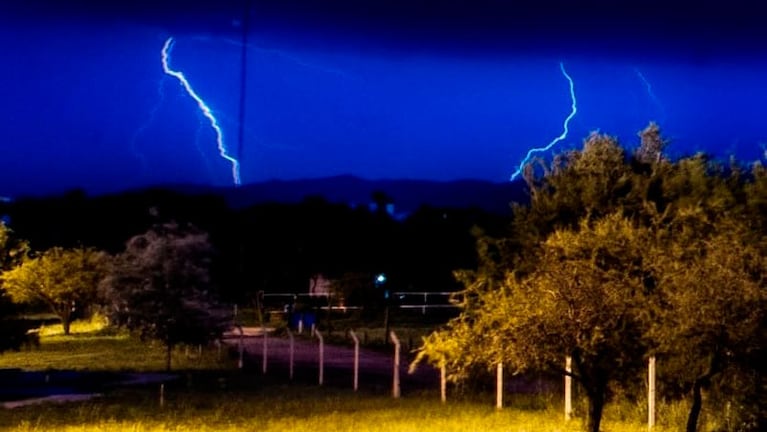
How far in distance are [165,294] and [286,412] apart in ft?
34.2

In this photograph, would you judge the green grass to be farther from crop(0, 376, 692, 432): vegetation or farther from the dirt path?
crop(0, 376, 692, 432): vegetation

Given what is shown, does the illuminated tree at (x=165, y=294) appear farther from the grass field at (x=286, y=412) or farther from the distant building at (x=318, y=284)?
the distant building at (x=318, y=284)

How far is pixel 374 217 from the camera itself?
287 ft

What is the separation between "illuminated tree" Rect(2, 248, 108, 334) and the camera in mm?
51906

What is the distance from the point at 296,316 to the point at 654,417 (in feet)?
137

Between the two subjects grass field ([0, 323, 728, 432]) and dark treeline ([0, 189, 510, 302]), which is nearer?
grass field ([0, 323, 728, 432])

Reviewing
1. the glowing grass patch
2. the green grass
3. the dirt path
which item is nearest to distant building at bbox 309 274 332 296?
the green grass

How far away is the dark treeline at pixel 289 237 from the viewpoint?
71.2 meters

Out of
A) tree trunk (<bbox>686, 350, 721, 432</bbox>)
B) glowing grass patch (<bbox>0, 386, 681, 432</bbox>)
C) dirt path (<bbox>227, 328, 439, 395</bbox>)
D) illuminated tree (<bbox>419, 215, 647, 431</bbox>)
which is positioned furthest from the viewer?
dirt path (<bbox>227, 328, 439, 395</bbox>)

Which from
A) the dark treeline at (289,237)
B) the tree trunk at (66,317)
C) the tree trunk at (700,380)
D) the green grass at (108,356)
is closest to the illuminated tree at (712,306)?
the tree trunk at (700,380)

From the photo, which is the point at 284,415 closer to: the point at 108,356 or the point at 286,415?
the point at 286,415

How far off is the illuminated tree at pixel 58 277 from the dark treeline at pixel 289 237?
27.7 feet

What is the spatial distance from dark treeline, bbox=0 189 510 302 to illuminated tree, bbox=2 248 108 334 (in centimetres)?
845

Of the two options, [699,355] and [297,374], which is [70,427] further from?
[297,374]
